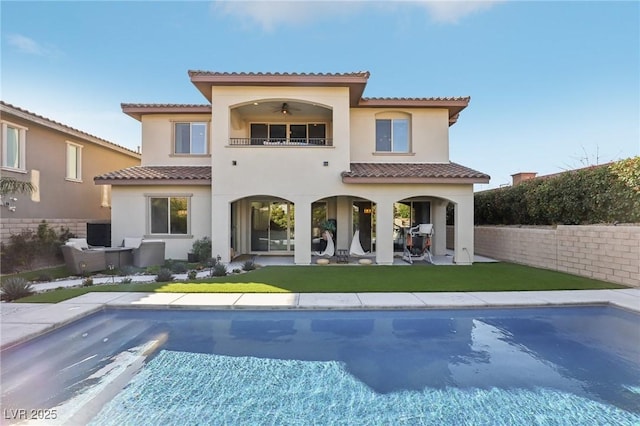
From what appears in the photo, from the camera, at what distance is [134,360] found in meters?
5.67

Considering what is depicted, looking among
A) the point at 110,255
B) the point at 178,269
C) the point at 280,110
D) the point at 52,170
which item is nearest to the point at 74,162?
the point at 52,170

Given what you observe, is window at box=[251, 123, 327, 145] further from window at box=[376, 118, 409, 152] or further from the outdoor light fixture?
the outdoor light fixture

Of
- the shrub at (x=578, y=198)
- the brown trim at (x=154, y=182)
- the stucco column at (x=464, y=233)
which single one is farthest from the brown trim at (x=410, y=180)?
the brown trim at (x=154, y=182)

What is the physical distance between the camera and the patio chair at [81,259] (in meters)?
11.6

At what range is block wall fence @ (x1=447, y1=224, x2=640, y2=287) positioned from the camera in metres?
10.1

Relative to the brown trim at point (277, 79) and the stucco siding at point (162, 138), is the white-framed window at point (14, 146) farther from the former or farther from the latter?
the brown trim at point (277, 79)

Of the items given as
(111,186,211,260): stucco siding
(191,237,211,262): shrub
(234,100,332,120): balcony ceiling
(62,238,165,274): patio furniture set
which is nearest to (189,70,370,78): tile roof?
(234,100,332,120): balcony ceiling

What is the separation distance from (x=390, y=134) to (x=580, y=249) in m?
9.43

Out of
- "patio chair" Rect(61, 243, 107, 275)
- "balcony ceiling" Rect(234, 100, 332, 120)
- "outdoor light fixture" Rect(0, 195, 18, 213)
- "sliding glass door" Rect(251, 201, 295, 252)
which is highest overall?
"balcony ceiling" Rect(234, 100, 332, 120)

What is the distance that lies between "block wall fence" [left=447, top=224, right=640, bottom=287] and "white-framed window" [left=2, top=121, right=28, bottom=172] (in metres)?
22.9

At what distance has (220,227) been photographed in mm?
13859

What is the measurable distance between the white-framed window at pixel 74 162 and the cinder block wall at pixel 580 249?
23.1 metres

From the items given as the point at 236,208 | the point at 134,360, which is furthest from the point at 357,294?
the point at 236,208

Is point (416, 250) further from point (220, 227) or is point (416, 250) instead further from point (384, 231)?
point (220, 227)
